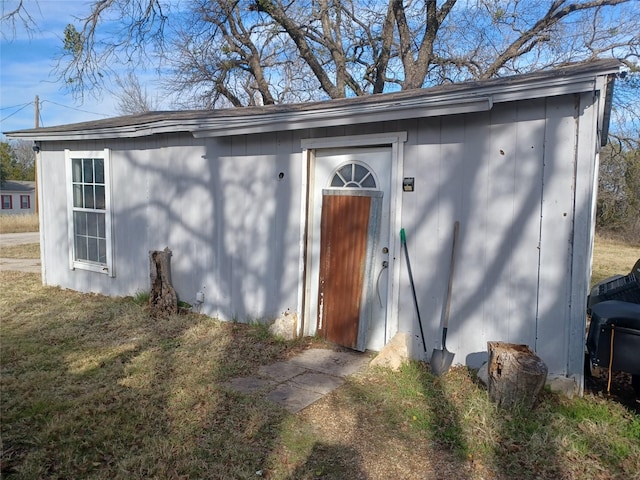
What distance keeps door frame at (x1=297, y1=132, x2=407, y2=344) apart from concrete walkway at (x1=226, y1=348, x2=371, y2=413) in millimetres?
479

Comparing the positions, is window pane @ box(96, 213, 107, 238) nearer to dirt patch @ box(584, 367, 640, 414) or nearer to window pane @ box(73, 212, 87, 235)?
window pane @ box(73, 212, 87, 235)

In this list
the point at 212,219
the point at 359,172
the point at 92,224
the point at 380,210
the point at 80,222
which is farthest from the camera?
the point at 80,222

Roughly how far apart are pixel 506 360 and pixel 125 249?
5.71 metres

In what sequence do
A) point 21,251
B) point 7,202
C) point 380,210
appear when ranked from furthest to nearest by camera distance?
1. point 7,202
2. point 21,251
3. point 380,210

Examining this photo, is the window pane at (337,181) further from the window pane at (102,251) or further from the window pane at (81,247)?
the window pane at (81,247)

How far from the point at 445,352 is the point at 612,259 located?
36.9 feet

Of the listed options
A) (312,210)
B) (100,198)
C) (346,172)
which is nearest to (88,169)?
(100,198)

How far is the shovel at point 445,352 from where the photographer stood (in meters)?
4.07

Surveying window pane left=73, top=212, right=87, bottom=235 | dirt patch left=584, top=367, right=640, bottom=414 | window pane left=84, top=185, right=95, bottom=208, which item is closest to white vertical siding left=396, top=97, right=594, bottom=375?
dirt patch left=584, top=367, right=640, bottom=414

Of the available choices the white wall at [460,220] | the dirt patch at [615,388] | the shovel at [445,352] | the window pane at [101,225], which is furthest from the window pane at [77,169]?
the dirt patch at [615,388]

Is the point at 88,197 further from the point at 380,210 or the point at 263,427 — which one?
the point at 263,427

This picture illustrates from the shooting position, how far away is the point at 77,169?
7555mm

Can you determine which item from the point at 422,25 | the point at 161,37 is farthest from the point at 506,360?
the point at 422,25

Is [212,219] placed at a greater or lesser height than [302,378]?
greater
